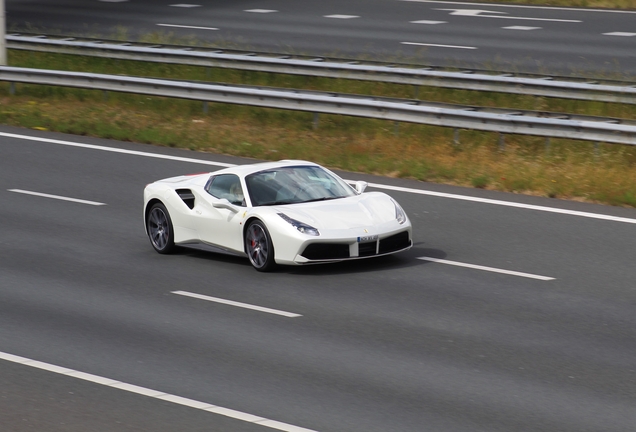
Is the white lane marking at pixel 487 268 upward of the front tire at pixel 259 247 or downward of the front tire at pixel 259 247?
downward

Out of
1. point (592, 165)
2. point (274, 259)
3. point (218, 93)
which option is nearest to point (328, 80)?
point (218, 93)

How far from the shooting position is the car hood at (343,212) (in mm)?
12398

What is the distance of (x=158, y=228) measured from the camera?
14109 mm

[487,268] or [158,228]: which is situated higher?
[158,228]

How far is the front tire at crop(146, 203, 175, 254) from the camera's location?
13.9 meters

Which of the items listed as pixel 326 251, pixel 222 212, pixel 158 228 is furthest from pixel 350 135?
pixel 326 251

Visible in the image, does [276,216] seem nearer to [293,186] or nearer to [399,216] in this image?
[293,186]

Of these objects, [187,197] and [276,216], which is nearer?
[276,216]

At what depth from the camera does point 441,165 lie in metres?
18.7

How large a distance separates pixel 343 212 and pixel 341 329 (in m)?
2.46

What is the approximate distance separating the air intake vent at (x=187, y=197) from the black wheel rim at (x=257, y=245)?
1257 millimetres

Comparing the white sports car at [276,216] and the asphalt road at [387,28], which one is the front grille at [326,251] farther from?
the asphalt road at [387,28]

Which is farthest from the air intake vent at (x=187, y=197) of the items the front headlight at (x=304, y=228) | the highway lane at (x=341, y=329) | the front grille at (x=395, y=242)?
the front grille at (x=395, y=242)

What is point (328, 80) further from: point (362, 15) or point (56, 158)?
point (362, 15)
